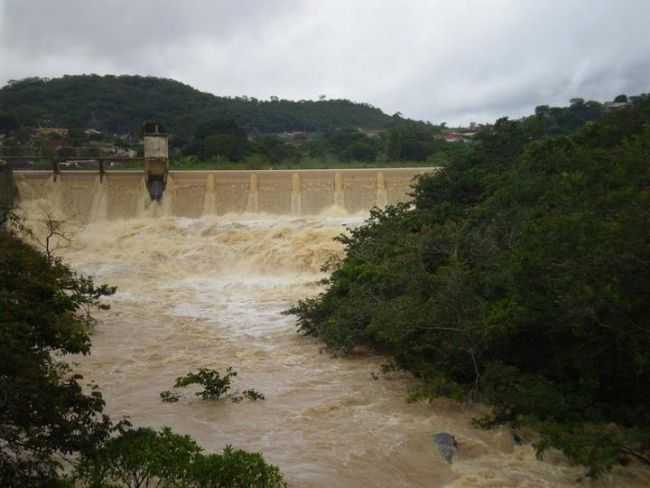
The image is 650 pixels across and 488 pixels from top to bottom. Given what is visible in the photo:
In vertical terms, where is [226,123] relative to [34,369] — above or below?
above

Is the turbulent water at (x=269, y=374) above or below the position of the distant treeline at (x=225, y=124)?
below

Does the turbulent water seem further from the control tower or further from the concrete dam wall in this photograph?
the control tower

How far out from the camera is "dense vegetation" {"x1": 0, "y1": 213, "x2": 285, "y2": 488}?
444 cm

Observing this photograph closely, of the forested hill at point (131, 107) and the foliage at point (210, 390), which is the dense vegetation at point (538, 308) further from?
the forested hill at point (131, 107)

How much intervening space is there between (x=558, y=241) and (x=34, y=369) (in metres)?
4.63

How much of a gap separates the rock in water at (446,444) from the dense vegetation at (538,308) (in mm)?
586

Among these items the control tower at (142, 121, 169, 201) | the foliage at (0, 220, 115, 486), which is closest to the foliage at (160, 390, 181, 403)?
the foliage at (0, 220, 115, 486)

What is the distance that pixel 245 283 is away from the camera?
17.4 metres

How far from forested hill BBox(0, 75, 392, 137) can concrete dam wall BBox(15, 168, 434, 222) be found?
61.4 feet

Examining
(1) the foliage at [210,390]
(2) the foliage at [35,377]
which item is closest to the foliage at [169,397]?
(1) the foliage at [210,390]

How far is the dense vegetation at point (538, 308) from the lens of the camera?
623cm

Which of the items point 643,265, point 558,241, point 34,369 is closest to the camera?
point 34,369

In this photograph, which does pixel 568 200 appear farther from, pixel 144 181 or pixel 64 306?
pixel 144 181

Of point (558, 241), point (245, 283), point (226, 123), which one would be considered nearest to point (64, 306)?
point (558, 241)
